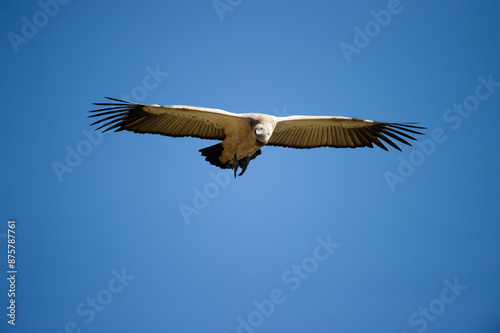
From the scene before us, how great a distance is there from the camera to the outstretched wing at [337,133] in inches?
441

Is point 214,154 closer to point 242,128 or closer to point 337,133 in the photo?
point 242,128

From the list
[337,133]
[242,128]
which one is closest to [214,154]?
[242,128]

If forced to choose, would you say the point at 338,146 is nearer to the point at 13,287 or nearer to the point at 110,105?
the point at 110,105

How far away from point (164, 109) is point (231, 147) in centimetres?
160

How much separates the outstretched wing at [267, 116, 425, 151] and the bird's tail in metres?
1.24

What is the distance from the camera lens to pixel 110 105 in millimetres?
10148

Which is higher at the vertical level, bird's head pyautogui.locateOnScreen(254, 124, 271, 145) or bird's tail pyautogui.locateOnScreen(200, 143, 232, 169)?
bird's tail pyautogui.locateOnScreen(200, 143, 232, 169)

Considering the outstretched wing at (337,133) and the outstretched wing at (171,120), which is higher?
the outstretched wing at (171,120)

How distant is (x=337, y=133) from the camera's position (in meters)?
11.6

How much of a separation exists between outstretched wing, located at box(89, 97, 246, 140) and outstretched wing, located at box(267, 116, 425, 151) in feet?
4.35

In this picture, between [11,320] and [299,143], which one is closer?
[11,320]

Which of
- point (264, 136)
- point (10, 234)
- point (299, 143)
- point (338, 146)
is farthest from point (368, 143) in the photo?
point (10, 234)

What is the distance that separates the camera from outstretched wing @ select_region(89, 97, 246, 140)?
10164mm

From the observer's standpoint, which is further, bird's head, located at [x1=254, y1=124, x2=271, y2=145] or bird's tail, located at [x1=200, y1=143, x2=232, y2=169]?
bird's tail, located at [x1=200, y1=143, x2=232, y2=169]
